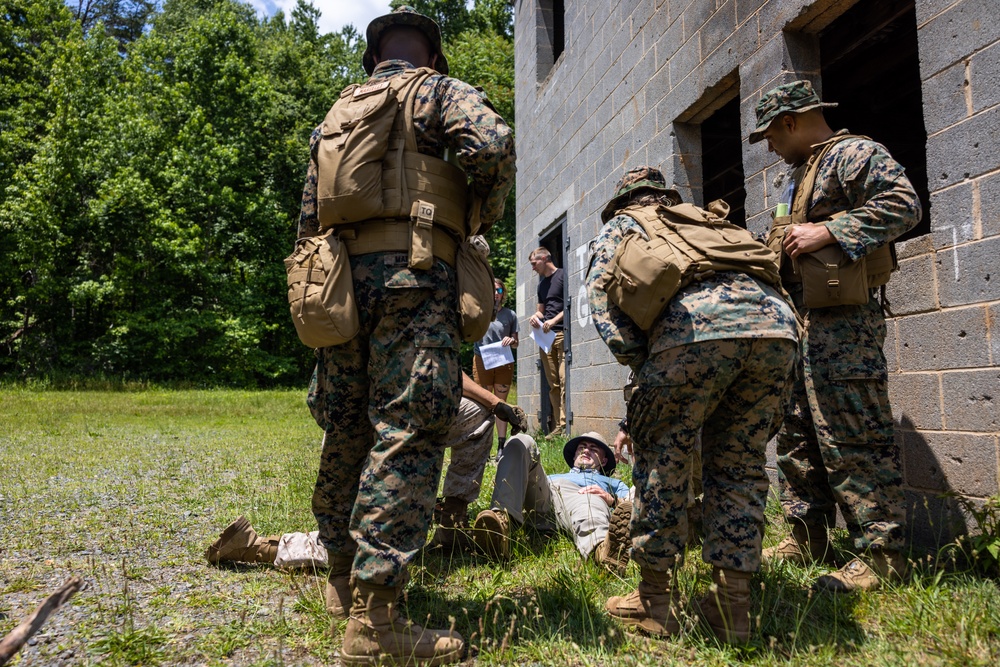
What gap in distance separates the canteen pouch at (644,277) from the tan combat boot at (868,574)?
4.24 feet

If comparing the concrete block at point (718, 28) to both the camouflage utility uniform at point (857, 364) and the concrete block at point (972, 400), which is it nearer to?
the camouflage utility uniform at point (857, 364)

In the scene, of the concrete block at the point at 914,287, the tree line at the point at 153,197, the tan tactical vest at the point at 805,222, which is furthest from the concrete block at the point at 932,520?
the tree line at the point at 153,197

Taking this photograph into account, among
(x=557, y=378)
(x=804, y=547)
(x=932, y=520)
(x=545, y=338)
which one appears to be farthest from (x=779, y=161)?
(x=557, y=378)

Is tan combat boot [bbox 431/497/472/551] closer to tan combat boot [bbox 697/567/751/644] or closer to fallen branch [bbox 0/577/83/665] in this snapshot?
tan combat boot [bbox 697/567/751/644]

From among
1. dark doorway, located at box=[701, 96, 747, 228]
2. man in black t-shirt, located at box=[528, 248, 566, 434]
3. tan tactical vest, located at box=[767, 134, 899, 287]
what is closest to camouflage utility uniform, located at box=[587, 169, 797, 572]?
tan tactical vest, located at box=[767, 134, 899, 287]

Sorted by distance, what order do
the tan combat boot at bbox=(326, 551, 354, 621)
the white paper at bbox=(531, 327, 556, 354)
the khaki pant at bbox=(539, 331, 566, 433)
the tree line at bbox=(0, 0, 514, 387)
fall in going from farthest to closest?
the tree line at bbox=(0, 0, 514, 387), the khaki pant at bbox=(539, 331, 566, 433), the white paper at bbox=(531, 327, 556, 354), the tan combat boot at bbox=(326, 551, 354, 621)

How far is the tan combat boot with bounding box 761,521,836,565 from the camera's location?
3162mm

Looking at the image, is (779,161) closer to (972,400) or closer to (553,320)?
(972,400)

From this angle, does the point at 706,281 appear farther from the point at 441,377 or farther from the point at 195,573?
the point at 195,573

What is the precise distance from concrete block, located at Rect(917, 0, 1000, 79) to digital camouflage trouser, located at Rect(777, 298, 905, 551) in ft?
3.87

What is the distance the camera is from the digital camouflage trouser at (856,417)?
2.83 metres

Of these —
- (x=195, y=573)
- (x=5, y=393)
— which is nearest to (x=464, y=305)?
(x=195, y=573)

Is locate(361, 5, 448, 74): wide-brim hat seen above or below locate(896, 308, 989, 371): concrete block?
above

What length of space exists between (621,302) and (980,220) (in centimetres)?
171
